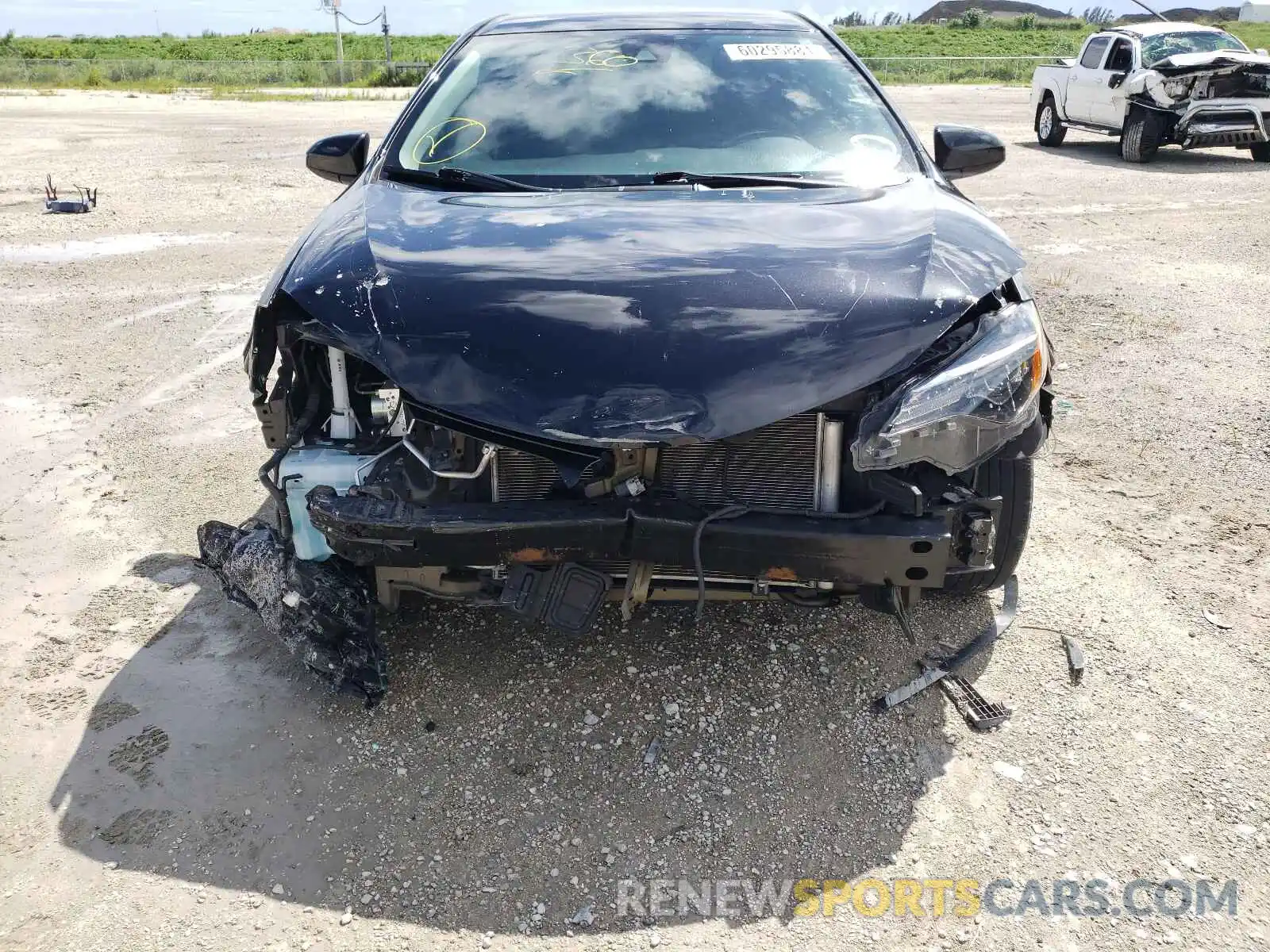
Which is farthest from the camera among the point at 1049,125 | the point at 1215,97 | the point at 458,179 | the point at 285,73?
the point at 285,73

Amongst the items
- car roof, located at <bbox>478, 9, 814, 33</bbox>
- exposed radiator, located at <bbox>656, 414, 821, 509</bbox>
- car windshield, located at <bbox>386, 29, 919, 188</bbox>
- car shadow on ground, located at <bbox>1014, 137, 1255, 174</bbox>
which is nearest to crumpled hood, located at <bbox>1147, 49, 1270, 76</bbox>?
car shadow on ground, located at <bbox>1014, 137, 1255, 174</bbox>

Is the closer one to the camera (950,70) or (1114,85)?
(1114,85)

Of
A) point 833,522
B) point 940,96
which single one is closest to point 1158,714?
point 833,522

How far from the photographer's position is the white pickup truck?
40.1 feet

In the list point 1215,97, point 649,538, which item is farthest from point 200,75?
point 649,538

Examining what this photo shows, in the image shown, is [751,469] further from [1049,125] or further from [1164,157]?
[1049,125]

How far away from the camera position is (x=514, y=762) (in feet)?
8.64

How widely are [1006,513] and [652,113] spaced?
1834 millimetres

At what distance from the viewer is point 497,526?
7.98ft

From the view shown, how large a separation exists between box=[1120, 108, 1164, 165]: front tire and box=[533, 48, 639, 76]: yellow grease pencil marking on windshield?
36.7 feet

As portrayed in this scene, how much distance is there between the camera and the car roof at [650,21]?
Result: 162 inches

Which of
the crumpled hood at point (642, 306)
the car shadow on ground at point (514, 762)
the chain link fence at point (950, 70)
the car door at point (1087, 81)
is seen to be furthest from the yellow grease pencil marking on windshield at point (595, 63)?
the chain link fence at point (950, 70)

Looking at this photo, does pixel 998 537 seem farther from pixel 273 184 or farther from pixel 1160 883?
pixel 273 184
